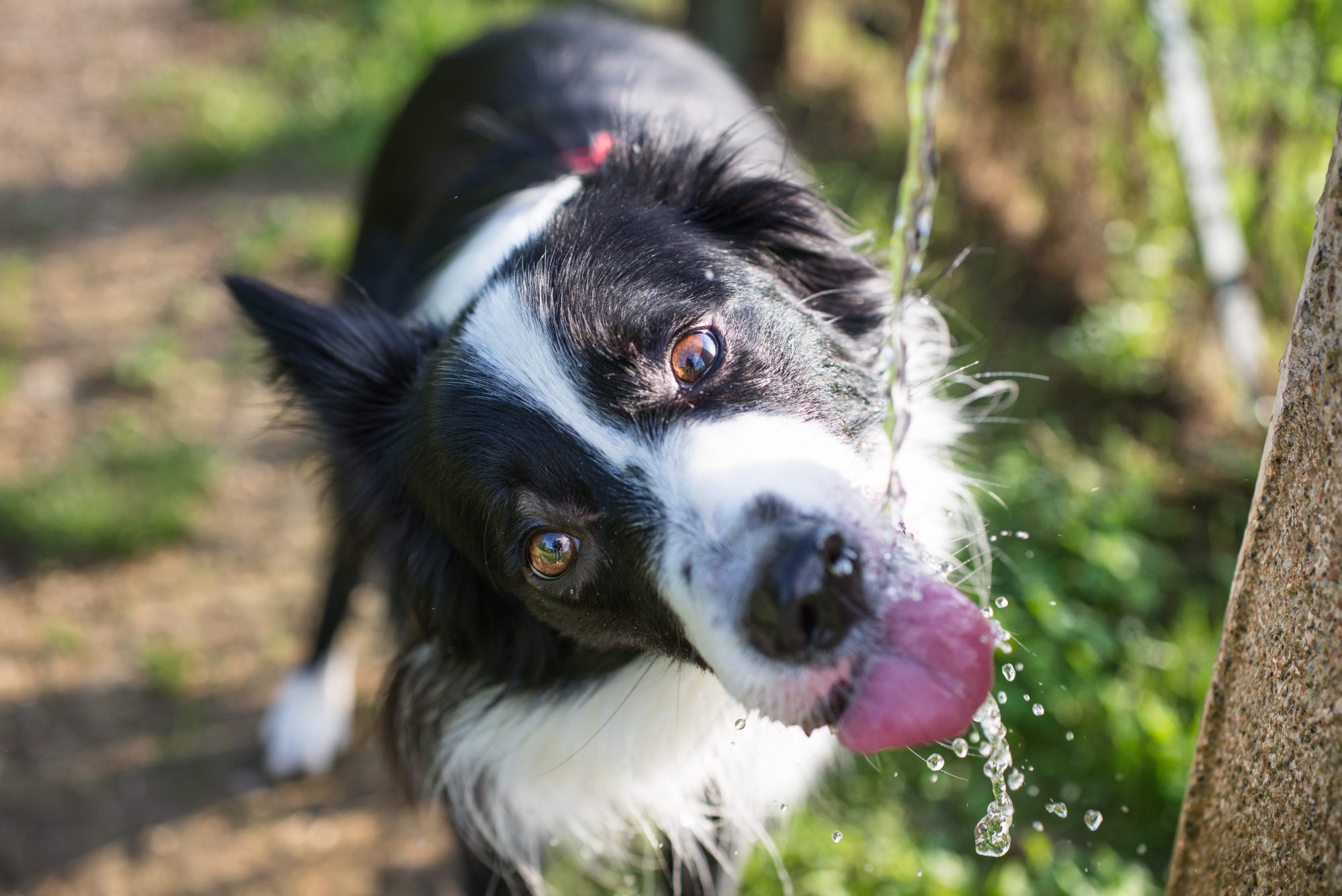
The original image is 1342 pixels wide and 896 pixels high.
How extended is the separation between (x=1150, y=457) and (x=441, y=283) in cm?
268

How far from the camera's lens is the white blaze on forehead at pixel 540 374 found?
1.88 metres

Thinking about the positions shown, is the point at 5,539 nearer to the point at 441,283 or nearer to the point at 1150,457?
the point at 441,283

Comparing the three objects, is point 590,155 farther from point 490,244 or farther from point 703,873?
point 703,873

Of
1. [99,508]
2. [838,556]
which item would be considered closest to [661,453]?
[838,556]

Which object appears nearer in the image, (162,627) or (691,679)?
(691,679)

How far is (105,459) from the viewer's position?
173 inches

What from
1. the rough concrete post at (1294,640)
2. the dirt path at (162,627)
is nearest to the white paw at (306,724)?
the dirt path at (162,627)

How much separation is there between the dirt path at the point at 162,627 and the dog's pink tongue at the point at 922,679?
4.77 feet

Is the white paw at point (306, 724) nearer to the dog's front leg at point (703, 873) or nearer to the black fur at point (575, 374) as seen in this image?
the black fur at point (575, 374)

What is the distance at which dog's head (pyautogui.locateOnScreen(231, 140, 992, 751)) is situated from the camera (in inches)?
63.9

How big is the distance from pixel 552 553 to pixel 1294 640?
119 centimetres

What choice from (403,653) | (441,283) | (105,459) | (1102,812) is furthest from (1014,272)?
(105,459)

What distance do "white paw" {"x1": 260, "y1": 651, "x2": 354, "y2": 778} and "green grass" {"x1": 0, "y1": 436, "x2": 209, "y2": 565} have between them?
101cm

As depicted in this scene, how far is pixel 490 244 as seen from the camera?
2.60m
